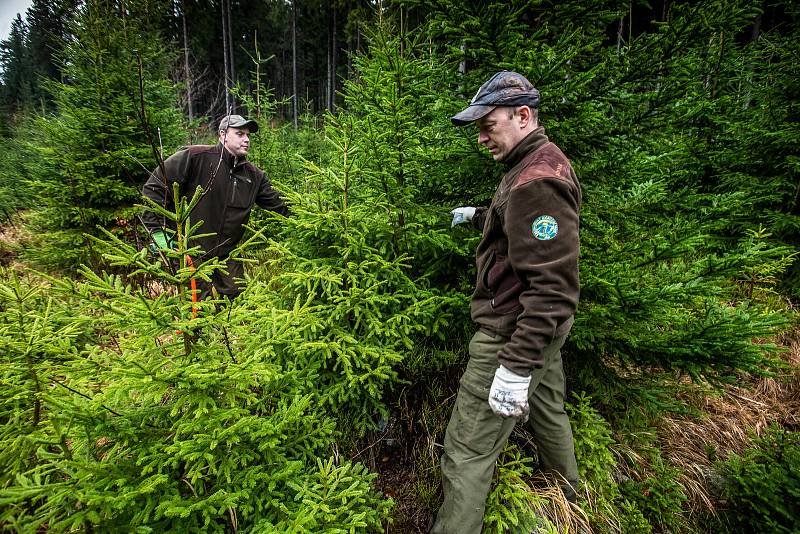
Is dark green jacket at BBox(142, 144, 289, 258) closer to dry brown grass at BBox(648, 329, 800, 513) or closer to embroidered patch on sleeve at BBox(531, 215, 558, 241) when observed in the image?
embroidered patch on sleeve at BBox(531, 215, 558, 241)

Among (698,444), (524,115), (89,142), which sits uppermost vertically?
(89,142)

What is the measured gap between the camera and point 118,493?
1.57 m

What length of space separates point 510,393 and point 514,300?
0.56 meters

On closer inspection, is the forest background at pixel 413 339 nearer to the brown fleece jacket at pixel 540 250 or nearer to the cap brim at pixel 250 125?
the brown fleece jacket at pixel 540 250

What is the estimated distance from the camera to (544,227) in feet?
6.10

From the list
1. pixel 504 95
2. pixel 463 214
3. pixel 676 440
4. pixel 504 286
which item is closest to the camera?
pixel 504 95

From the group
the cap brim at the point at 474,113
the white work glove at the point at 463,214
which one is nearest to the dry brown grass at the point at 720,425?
the white work glove at the point at 463,214

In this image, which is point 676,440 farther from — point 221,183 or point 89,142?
point 89,142

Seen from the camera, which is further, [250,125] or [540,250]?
[250,125]

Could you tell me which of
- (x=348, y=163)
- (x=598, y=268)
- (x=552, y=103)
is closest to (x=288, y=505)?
(x=348, y=163)

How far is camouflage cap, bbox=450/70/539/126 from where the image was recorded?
2055mm

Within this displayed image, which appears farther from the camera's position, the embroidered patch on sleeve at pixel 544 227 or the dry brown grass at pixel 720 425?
the dry brown grass at pixel 720 425

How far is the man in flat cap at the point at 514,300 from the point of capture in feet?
6.10

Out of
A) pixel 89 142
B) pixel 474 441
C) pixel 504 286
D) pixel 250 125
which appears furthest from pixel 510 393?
pixel 89 142
